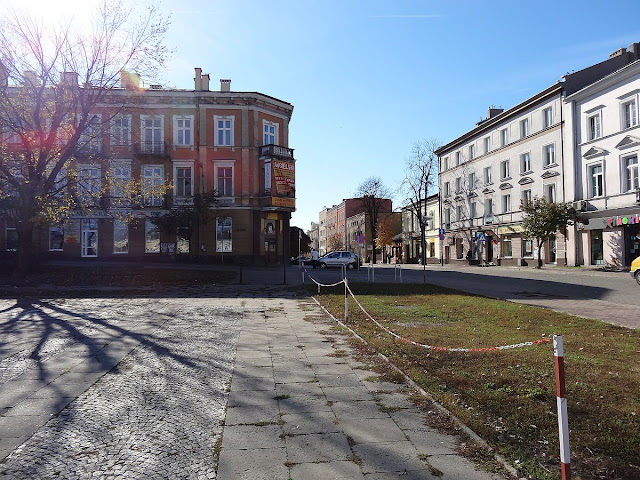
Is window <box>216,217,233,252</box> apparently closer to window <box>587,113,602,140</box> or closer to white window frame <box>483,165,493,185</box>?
white window frame <box>483,165,493,185</box>

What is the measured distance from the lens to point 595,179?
34.3m

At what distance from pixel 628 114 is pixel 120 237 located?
38682mm

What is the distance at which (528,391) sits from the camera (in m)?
5.02

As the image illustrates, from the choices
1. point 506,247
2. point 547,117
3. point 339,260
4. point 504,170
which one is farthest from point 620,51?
point 339,260

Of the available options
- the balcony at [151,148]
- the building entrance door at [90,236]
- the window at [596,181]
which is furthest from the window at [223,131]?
the window at [596,181]

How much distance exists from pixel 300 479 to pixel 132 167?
3980cm

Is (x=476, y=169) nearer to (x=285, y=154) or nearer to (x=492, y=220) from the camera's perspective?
(x=492, y=220)

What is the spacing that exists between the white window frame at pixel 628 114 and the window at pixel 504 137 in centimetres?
1446

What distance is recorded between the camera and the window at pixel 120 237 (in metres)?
38.6

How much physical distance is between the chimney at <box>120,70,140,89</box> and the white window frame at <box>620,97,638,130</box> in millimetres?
30340

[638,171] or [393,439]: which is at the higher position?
[638,171]

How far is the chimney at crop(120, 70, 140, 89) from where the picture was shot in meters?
22.2

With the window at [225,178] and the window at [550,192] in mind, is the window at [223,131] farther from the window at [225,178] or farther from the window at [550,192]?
the window at [550,192]

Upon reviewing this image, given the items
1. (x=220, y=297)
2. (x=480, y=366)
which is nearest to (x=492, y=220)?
(x=220, y=297)
